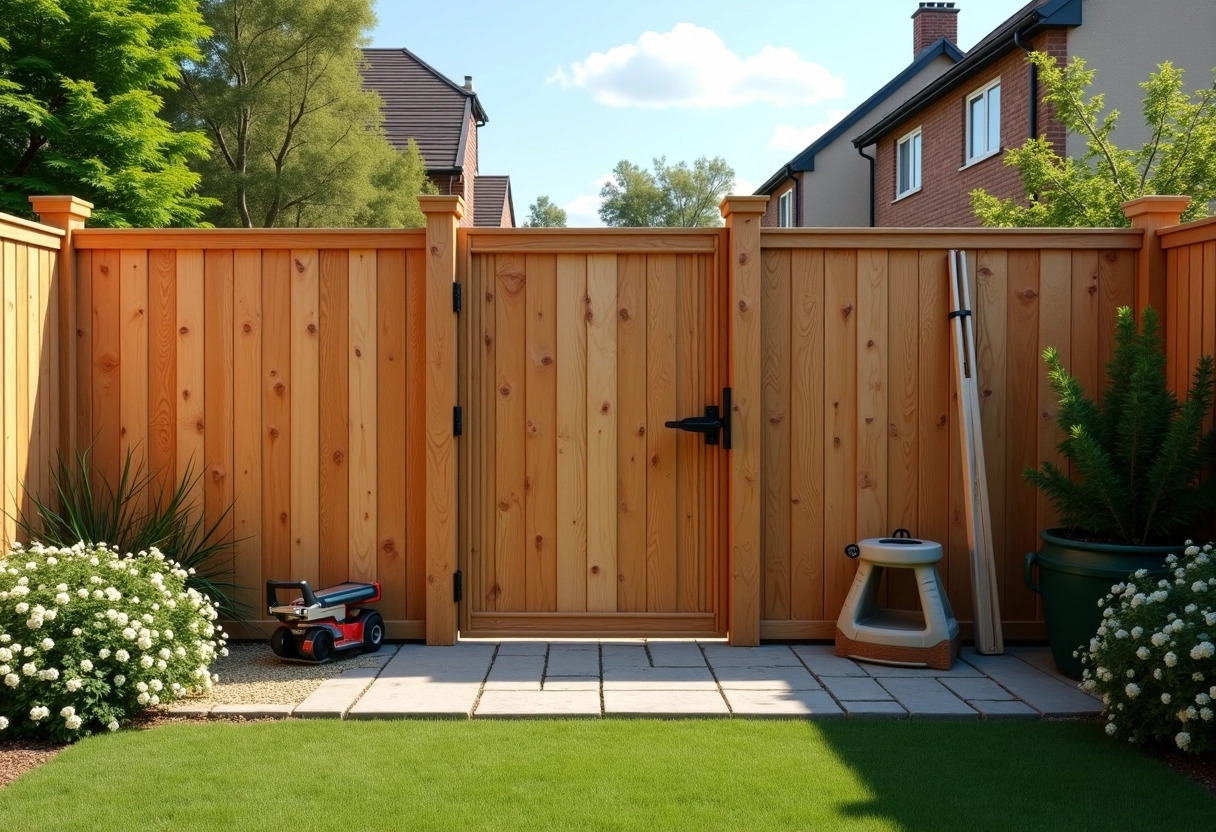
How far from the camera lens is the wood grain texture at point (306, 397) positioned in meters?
5.11

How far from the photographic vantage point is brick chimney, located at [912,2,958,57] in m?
22.7

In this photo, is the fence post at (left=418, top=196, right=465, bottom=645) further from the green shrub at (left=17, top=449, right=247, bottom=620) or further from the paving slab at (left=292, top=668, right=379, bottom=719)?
the green shrub at (left=17, top=449, right=247, bottom=620)

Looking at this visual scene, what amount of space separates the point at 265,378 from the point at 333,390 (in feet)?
1.04

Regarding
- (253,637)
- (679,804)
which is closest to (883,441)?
(679,804)

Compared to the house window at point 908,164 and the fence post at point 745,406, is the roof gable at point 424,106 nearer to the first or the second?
the house window at point 908,164

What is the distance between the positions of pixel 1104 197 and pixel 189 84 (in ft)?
47.4

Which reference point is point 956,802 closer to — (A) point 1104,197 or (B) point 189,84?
(A) point 1104,197

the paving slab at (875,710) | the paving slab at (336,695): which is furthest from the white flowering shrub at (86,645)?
the paving slab at (875,710)

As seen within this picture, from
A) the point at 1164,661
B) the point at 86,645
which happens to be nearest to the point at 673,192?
the point at 86,645

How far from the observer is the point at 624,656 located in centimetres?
484

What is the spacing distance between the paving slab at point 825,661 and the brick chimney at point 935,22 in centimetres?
2047

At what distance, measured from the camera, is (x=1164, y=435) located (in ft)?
14.7

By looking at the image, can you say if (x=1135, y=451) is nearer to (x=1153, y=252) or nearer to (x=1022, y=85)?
(x=1153, y=252)

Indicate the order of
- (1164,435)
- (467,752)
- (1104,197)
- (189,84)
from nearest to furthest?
(467,752)
(1164,435)
(1104,197)
(189,84)
